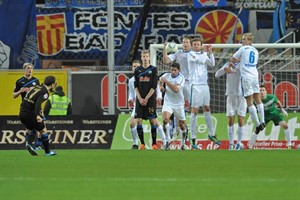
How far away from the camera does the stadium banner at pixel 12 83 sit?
2534cm

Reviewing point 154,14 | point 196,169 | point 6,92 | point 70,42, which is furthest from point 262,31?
point 196,169

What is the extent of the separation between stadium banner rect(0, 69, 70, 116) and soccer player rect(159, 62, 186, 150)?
4.95 meters

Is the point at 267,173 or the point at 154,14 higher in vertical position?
the point at 154,14

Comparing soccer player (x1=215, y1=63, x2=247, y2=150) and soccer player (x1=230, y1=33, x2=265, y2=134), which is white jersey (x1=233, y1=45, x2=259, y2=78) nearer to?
Result: soccer player (x1=230, y1=33, x2=265, y2=134)

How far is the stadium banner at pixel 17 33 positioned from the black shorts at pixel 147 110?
6738 mm

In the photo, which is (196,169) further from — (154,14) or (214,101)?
(154,14)

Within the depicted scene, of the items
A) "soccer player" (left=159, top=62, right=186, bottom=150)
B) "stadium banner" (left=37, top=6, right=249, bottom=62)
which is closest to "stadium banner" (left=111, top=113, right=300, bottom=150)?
"soccer player" (left=159, top=62, right=186, bottom=150)

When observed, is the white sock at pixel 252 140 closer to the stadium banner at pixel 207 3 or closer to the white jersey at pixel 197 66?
the white jersey at pixel 197 66

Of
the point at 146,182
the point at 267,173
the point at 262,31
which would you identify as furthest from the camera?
the point at 262,31

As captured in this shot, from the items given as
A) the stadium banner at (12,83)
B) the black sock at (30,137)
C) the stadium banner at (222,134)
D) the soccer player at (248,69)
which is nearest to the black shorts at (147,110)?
the soccer player at (248,69)

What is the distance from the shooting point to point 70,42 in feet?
93.1

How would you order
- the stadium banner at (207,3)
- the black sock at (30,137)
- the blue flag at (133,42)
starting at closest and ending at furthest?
the black sock at (30,137), the blue flag at (133,42), the stadium banner at (207,3)

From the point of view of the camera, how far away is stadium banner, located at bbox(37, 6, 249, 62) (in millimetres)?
28000

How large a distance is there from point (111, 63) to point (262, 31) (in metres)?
5.56
